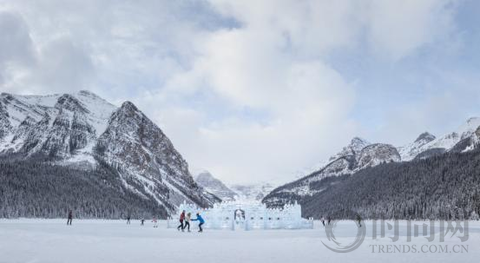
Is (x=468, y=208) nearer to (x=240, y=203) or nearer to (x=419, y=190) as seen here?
(x=419, y=190)

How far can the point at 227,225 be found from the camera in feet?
213

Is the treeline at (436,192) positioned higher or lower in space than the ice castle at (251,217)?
higher

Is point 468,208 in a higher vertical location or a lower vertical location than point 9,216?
higher

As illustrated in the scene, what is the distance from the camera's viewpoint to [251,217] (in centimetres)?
6706

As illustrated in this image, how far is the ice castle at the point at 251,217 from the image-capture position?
212 feet

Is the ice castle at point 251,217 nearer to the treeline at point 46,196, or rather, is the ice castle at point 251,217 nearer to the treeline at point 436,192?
the treeline at point 436,192

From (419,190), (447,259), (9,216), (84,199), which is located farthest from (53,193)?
(447,259)

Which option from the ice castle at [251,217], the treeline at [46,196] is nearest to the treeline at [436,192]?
the ice castle at [251,217]

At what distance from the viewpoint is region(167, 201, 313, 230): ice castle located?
6469 centimetres

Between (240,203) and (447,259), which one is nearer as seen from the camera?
(447,259)

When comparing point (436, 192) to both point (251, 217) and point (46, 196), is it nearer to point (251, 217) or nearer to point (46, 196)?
point (251, 217)

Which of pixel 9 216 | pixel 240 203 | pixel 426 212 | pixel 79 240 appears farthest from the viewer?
pixel 426 212

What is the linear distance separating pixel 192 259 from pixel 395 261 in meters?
10.7

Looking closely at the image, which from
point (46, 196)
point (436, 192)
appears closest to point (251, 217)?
point (436, 192)
